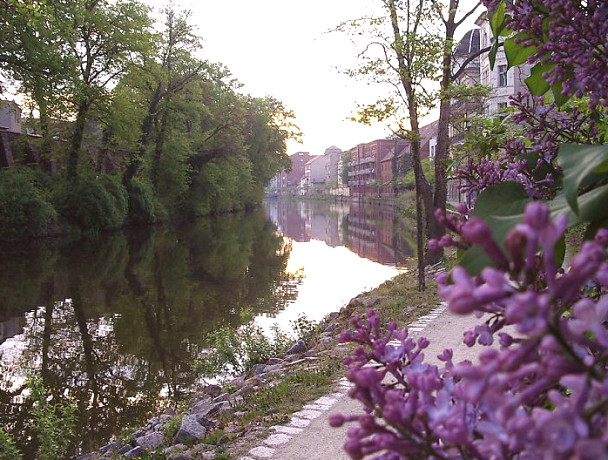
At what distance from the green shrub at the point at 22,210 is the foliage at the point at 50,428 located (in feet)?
67.0

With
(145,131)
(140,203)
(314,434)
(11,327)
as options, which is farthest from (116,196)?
(314,434)

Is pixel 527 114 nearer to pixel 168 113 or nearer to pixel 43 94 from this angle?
pixel 43 94

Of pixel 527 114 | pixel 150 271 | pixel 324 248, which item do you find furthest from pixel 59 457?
pixel 324 248

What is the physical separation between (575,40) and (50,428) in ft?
26.0

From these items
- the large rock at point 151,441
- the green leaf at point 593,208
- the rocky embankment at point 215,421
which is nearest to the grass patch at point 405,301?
the rocky embankment at point 215,421

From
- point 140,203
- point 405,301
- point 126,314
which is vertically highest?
point 140,203

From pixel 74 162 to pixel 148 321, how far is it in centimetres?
2137

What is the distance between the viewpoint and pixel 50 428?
745 centimetres

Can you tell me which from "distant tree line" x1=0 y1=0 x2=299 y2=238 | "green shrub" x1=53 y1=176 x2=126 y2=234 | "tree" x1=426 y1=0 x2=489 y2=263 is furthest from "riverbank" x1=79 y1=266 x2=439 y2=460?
"green shrub" x1=53 y1=176 x2=126 y2=234

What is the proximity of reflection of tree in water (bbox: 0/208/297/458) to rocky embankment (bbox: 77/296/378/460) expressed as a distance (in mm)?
885

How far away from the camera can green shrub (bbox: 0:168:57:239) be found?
26297 mm

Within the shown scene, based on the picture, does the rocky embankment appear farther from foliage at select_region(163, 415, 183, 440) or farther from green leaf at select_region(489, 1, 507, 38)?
green leaf at select_region(489, 1, 507, 38)

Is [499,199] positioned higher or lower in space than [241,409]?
higher

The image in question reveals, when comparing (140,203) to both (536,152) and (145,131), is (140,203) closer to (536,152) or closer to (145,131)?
(145,131)
